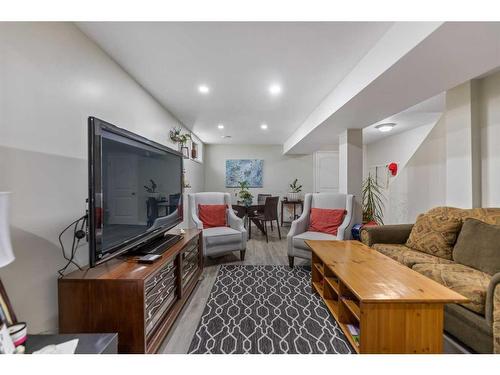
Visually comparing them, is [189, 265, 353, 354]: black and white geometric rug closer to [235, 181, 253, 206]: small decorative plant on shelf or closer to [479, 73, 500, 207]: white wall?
[479, 73, 500, 207]: white wall

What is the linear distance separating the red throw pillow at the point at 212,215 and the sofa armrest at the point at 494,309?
2749 mm

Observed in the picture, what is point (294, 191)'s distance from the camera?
19.1ft

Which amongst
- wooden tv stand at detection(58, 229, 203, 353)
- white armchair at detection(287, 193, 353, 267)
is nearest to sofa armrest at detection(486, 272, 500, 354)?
white armchair at detection(287, 193, 353, 267)

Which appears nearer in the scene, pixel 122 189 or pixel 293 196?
pixel 122 189

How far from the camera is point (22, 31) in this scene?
1108 mm

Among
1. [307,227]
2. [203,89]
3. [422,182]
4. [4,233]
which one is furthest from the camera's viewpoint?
[422,182]

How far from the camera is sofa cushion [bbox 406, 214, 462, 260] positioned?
2.02 m

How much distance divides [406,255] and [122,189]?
8.56 ft

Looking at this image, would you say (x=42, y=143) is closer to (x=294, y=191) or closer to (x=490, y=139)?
(x=490, y=139)

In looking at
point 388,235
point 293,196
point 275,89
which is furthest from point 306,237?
point 293,196

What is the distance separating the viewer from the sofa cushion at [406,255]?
75.4 inches

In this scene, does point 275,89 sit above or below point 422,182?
above

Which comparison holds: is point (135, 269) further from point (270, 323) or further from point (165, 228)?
point (270, 323)
